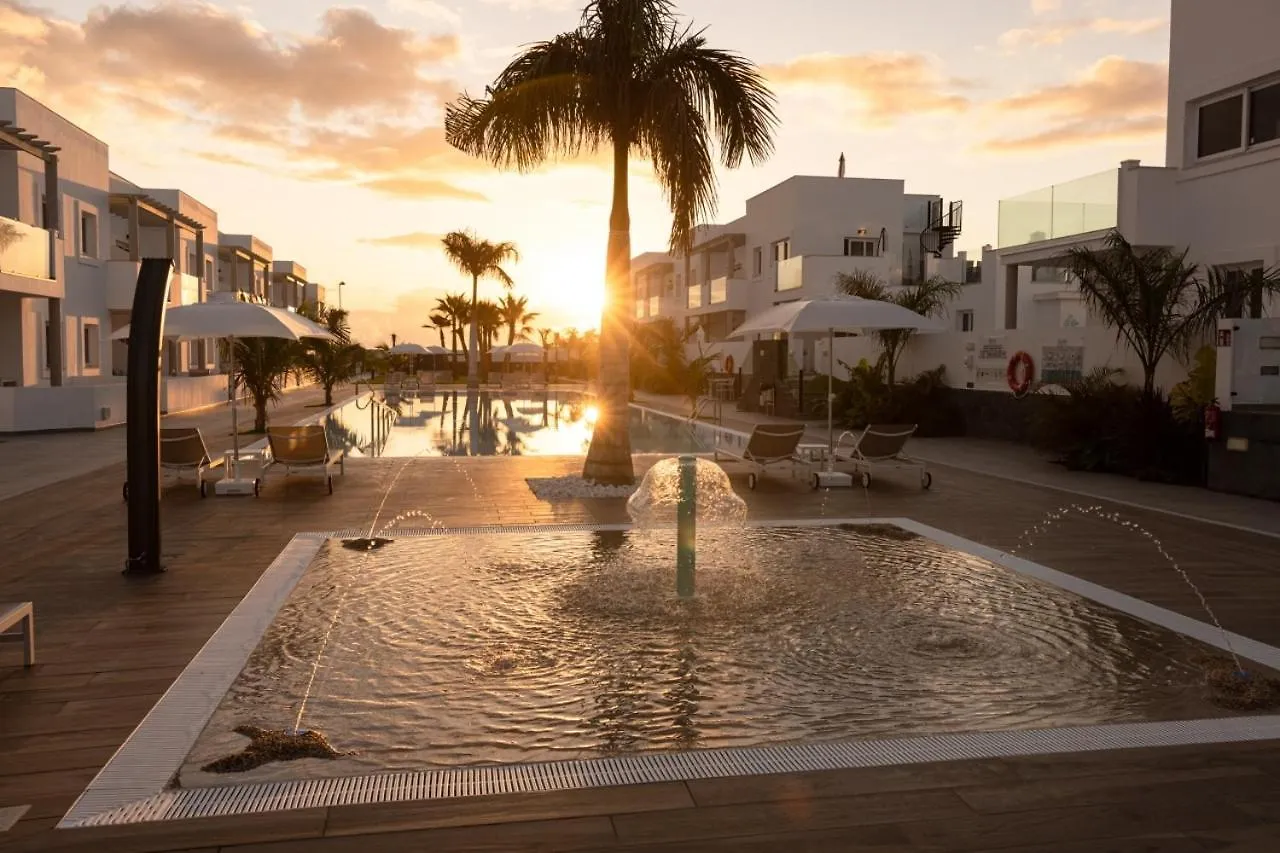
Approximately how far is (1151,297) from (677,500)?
27.0ft

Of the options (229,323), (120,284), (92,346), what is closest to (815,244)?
(120,284)

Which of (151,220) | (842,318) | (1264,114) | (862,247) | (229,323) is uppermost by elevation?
(151,220)

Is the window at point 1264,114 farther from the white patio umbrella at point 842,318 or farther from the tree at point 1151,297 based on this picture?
the white patio umbrella at point 842,318

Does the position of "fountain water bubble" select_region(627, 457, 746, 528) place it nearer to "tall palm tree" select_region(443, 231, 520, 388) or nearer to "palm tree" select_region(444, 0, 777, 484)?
"palm tree" select_region(444, 0, 777, 484)

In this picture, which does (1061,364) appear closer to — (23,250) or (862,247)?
(862,247)

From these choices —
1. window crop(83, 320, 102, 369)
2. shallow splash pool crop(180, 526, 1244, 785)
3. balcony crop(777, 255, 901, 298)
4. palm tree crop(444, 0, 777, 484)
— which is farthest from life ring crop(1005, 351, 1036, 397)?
window crop(83, 320, 102, 369)

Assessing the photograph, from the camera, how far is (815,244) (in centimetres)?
3906

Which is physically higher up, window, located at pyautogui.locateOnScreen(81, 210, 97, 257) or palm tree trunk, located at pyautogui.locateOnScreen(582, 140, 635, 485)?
window, located at pyautogui.locateOnScreen(81, 210, 97, 257)

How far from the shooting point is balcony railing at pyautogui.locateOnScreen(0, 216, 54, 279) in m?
21.2

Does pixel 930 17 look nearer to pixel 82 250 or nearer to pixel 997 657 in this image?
pixel 997 657

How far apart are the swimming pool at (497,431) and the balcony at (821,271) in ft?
26.6

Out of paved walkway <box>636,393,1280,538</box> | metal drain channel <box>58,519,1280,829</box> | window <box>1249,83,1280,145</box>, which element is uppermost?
window <box>1249,83,1280,145</box>

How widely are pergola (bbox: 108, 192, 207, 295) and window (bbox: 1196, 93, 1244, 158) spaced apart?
23.3 metres

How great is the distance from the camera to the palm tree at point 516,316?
86.4 m
